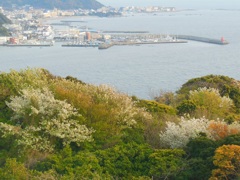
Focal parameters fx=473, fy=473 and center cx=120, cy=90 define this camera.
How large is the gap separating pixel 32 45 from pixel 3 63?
790 cm

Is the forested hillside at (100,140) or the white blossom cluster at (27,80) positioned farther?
the white blossom cluster at (27,80)

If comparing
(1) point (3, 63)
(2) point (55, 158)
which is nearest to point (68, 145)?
(2) point (55, 158)

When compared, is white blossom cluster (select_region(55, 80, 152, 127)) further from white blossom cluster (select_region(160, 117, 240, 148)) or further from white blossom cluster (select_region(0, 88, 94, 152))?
white blossom cluster (select_region(160, 117, 240, 148))

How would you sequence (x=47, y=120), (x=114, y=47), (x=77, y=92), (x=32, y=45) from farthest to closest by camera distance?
(x=32, y=45), (x=114, y=47), (x=77, y=92), (x=47, y=120)

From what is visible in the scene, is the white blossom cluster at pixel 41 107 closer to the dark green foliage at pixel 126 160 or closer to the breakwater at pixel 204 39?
the dark green foliage at pixel 126 160

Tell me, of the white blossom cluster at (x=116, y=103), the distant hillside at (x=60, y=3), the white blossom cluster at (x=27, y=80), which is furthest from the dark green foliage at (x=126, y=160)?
the distant hillside at (x=60, y=3)

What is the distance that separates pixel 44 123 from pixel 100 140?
70 cm

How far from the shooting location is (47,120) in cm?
581

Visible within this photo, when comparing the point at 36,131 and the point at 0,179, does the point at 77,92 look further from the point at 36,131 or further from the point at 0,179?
the point at 0,179

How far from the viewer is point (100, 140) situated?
5.71 metres

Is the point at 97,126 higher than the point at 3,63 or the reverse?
higher

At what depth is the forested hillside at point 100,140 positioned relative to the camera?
4555mm

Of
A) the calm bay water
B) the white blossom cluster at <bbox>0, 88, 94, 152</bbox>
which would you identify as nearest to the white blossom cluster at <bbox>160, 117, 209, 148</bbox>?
the white blossom cluster at <bbox>0, 88, 94, 152</bbox>

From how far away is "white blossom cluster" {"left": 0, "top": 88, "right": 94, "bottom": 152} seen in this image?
216 inches
